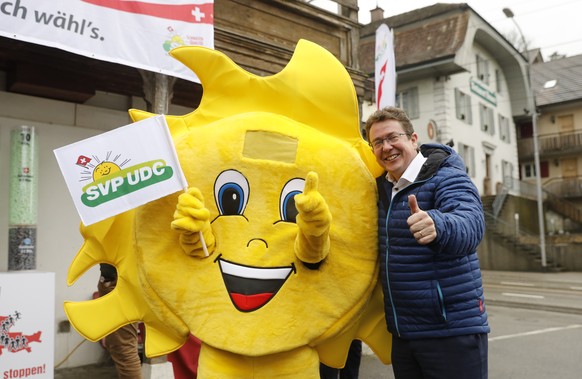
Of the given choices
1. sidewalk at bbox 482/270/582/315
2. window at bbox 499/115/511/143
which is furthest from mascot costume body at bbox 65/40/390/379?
window at bbox 499/115/511/143

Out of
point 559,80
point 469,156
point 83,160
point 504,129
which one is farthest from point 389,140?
point 559,80

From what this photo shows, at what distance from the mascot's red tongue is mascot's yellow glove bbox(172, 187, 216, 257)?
0.90ft

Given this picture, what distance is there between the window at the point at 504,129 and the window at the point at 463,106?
4866mm

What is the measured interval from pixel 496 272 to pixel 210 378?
20.5 metres

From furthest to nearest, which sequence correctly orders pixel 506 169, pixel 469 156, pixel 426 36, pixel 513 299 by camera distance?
pixel 506 169 < pixel 469 156 < pixel 426 36 < pixel 513 299

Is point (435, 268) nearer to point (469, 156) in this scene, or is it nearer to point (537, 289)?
point (537, 289)

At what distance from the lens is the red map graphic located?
414 centimetres

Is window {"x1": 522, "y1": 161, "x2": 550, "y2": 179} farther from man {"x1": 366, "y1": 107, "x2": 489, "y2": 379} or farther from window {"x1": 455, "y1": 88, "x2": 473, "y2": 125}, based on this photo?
Answer: man {"x1": 366, "y1": 107, "x2": 489, "y2": 379}

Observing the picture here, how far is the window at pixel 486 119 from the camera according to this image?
28.0 metres

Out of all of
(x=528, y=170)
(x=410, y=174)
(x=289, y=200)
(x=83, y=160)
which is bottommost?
(x=289, y=200)

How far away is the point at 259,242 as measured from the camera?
264cm

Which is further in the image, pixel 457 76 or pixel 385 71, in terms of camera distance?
pixel 457 76

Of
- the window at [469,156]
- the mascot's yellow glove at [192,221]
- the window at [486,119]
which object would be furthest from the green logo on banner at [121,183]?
the window at [486,119]

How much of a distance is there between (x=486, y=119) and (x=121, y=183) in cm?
2858
